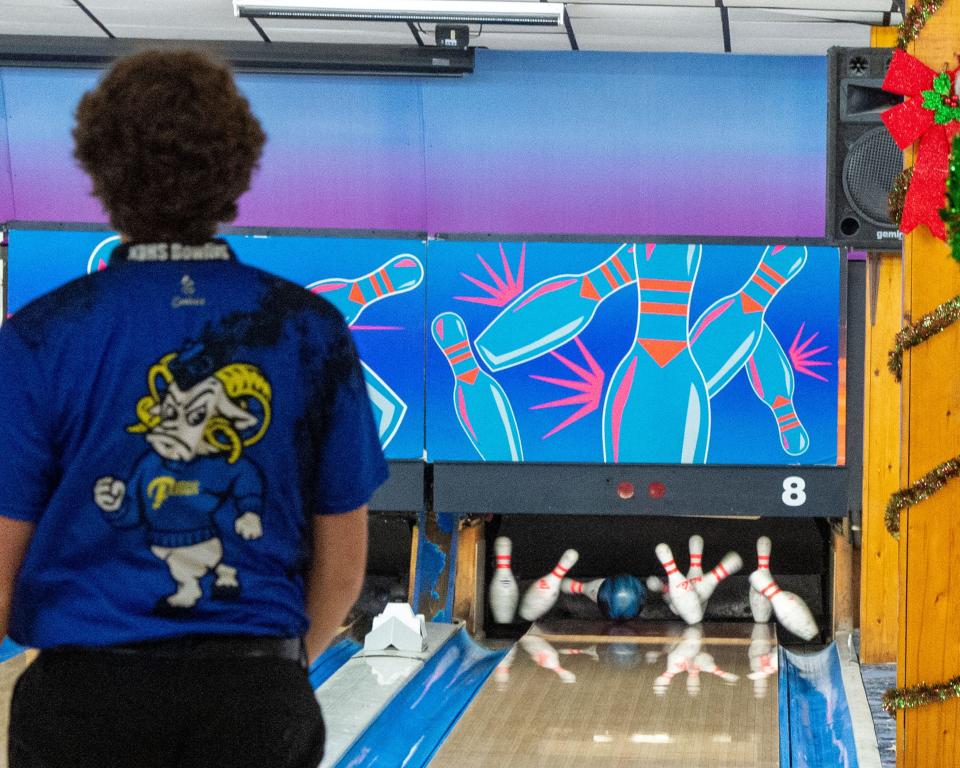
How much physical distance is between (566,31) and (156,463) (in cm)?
500

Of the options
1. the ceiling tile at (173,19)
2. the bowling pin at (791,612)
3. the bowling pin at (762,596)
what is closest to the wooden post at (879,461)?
the bowling pin at (791,612)

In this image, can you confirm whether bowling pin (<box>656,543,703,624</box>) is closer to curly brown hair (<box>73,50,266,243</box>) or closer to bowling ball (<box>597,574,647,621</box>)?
bowling ball (<box>597,574,647,621</box>)

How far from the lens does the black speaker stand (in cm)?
461

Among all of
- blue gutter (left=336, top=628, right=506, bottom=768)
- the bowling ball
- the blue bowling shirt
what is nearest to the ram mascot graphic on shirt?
the blue bowling shirt

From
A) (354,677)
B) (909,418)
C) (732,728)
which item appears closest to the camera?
(909,418)

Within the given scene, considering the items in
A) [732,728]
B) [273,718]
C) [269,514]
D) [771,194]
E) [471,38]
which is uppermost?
[471,38]

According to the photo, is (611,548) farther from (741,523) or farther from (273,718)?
(273,718)

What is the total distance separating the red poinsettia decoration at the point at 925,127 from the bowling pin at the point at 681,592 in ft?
11.9

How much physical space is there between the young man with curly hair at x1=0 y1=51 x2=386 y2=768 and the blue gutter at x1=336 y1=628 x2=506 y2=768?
9.11 feet

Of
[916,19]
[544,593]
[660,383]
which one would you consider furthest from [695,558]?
[916,19]

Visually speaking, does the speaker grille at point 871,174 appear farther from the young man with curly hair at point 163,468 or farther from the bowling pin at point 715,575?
the young man with curly hair at point 163,468

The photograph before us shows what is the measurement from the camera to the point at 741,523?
648 centimetres

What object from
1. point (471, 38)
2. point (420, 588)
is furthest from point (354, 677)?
point (471, 38)

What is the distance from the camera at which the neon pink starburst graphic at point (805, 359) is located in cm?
593
